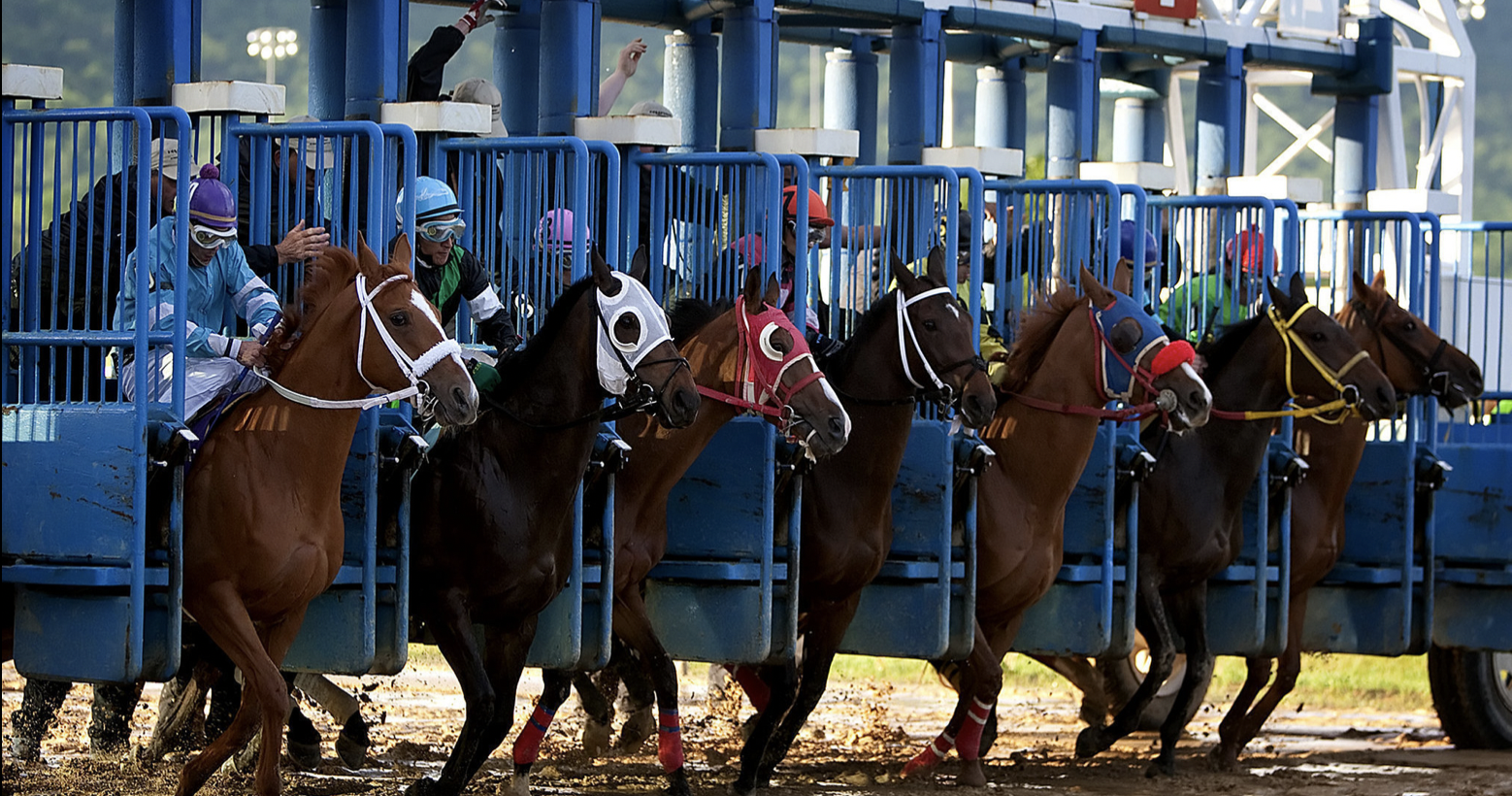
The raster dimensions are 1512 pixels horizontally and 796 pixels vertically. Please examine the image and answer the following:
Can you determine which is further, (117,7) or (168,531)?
(117,7)

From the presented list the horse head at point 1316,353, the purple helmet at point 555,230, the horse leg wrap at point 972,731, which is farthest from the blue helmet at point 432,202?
the horse head at point 1316,353

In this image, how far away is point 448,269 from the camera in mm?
6945

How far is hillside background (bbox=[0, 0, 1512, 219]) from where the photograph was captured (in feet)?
209

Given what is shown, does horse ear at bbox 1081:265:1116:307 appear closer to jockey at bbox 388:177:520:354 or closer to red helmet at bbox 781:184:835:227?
red helmet at bbox 781:184:835:227

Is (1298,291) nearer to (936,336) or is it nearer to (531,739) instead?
(936,336)

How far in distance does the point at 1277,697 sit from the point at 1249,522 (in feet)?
2.39

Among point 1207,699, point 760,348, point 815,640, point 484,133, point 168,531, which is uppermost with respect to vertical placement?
point 484,133

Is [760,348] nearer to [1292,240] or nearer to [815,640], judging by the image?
[815,640]

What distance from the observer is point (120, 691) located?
8.14 meters

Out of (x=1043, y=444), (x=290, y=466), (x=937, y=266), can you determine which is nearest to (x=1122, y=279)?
(x=1043, y=444)

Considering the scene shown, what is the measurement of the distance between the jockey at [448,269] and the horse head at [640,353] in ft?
1.51

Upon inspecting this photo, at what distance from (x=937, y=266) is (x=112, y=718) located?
11.3 feet

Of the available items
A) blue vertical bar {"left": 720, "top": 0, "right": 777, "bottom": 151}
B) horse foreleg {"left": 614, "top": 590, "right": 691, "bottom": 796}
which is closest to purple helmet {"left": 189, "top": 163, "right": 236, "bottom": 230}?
horse foreleg {"left": 614, "top": 590, "right": 691, "bottom": 796}

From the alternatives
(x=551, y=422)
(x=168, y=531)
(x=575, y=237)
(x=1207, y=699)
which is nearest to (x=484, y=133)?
(x=575, y=237)
